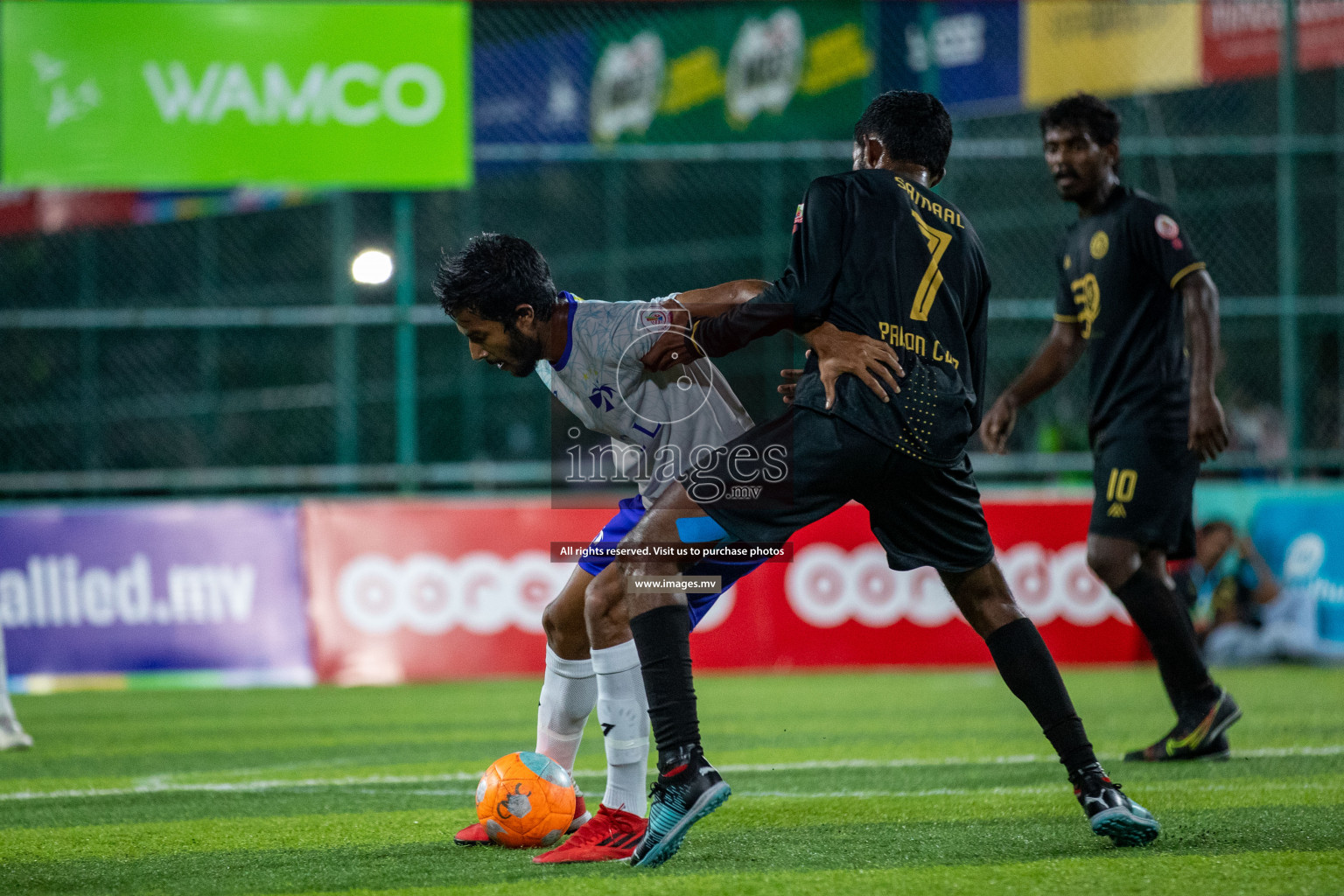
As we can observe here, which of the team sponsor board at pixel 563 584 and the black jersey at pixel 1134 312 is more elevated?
the black jersey at pixel 1134 312

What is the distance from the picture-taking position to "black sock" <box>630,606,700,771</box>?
11.9 feet

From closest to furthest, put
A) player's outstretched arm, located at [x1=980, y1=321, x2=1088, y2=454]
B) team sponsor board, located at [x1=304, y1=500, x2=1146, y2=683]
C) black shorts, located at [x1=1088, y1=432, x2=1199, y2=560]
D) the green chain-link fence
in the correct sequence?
player's outstretched arm, located at [x1=980, y1=321, x2=1088, y2=454], black shorts, located at [x1=1088, y1=432, x2=1199, y2=560], team sponsor board, located at [x1=304, y1=500, x2=1146, y2=683], the green chain-link fence

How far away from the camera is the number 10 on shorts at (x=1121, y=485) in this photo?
5.59m

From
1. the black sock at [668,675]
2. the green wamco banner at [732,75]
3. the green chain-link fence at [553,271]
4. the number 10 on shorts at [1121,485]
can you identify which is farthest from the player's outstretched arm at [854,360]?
the green wamco banner at [732,75]

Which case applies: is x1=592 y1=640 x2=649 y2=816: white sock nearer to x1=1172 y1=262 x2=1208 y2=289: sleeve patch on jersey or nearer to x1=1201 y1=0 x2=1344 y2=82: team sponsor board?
x1=1172 y1=262 x2=1208 y2=289: sleeve patch on jersey

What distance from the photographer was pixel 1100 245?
5.77 metres

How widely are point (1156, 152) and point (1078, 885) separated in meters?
8.87

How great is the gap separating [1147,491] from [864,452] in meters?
2.26

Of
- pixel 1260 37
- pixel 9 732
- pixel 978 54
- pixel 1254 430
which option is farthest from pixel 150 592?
pixel 978 54

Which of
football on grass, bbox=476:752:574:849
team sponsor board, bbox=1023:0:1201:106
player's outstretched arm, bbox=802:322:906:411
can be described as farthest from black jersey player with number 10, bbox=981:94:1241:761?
team sponsor board, bbox=1023:0:1201:106

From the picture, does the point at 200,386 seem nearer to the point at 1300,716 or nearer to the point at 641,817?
the point at 1300,716

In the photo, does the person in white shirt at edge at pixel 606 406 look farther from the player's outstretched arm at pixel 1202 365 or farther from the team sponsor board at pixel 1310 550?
the team sponsor board at pixel 1310 550

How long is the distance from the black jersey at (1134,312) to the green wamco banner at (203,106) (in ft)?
18.0

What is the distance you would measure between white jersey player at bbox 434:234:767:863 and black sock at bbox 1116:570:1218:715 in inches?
80.3
